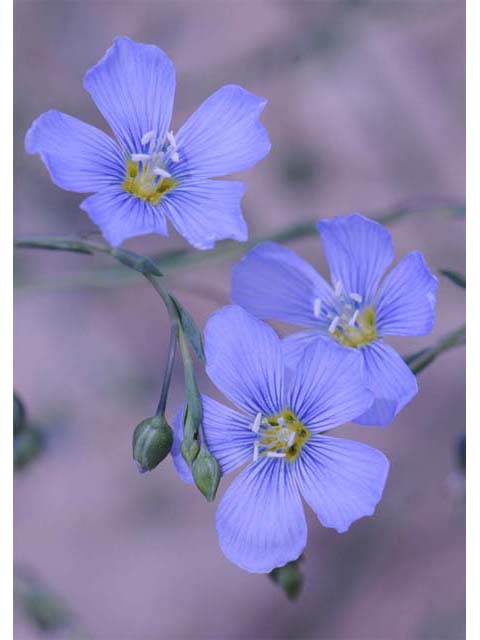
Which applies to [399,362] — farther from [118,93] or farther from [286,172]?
[286,172]

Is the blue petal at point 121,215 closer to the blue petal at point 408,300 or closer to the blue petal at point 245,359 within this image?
the blue petal at point 245,359

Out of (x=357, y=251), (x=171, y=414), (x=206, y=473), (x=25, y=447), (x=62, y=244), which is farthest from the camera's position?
(x=171, y=414)

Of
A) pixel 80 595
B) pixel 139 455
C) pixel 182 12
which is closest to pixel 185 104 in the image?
pixel 182 12

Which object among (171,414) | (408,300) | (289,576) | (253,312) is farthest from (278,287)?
(171,414)

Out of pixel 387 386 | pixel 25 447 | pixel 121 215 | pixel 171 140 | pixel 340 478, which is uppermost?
pixel 171 140

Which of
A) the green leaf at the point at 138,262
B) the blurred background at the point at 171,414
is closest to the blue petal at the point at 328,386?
the green leaf at the point at 138,262

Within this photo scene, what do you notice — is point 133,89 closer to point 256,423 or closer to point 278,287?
point 278,287

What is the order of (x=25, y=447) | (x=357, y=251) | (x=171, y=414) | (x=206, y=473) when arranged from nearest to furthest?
1. (x=206, y=473)
2. (x=357, y=251)
3. (x=25, y=447)
4. (x=171, y=414)
